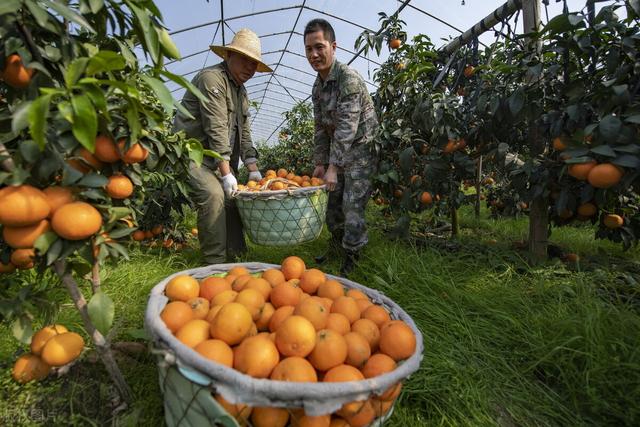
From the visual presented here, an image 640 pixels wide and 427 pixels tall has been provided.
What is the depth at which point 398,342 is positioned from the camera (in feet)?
3.56

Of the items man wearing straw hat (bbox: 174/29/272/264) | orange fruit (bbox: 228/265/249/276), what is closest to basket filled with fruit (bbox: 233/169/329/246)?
man wearing straw hat (bbox: 174/29/272/264)

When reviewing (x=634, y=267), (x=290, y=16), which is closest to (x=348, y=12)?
(x=290, y=16)

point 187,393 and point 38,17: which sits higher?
point 38,17

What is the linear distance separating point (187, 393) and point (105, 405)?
610 millimetres

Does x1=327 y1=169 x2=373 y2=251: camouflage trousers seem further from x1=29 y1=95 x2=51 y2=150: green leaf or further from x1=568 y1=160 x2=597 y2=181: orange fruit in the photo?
x1=29 y1=95 x2=51 y2=150: green leaf

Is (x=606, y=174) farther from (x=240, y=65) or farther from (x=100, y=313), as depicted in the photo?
(x=240, y=65)

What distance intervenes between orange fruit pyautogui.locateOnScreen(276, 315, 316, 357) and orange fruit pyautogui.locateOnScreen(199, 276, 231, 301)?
0.39 meters

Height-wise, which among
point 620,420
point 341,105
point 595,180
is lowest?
point 620,420

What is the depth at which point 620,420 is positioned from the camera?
4.26 feet

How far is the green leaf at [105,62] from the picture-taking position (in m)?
0.78

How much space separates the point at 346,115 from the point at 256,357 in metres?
2.07

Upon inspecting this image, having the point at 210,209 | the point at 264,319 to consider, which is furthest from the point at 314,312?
the point at 210,209

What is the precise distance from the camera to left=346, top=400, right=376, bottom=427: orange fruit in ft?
3.05

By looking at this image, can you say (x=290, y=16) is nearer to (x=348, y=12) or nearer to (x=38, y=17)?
(x=348, y=12)
